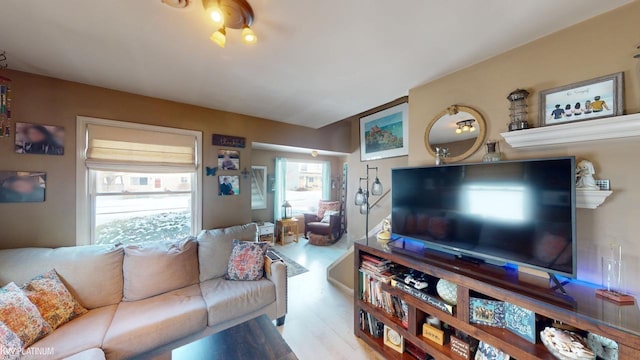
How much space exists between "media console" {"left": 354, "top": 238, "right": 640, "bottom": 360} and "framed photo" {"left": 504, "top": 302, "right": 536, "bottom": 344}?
0.03 m

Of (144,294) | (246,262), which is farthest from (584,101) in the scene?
(144,294)

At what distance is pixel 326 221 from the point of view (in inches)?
194

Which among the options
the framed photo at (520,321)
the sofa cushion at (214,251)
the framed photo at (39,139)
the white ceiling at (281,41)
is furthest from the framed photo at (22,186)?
the framed photo at (520,321)

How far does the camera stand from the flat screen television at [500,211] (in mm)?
1121

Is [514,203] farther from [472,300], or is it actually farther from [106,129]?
[106,129]

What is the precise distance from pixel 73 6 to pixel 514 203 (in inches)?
108

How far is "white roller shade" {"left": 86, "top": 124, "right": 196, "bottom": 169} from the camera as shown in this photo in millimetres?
2094

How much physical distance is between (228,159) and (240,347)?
2143mm

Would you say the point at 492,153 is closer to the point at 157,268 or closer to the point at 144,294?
the point at 157,268

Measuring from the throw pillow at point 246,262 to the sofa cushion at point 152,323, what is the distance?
36 cm

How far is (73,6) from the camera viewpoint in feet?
3.70

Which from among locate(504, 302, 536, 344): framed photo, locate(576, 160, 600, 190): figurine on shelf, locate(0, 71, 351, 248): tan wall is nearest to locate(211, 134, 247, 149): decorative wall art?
locate(0, 71, 351, 248): tan wall

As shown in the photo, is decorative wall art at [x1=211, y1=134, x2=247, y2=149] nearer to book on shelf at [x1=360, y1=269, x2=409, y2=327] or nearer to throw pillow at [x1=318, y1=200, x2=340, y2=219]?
book on shelf at [x1=360, y1=269, x2=409, y2=327]

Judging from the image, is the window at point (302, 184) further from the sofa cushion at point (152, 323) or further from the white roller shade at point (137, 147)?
the sofa cushion at point (152, 323)
